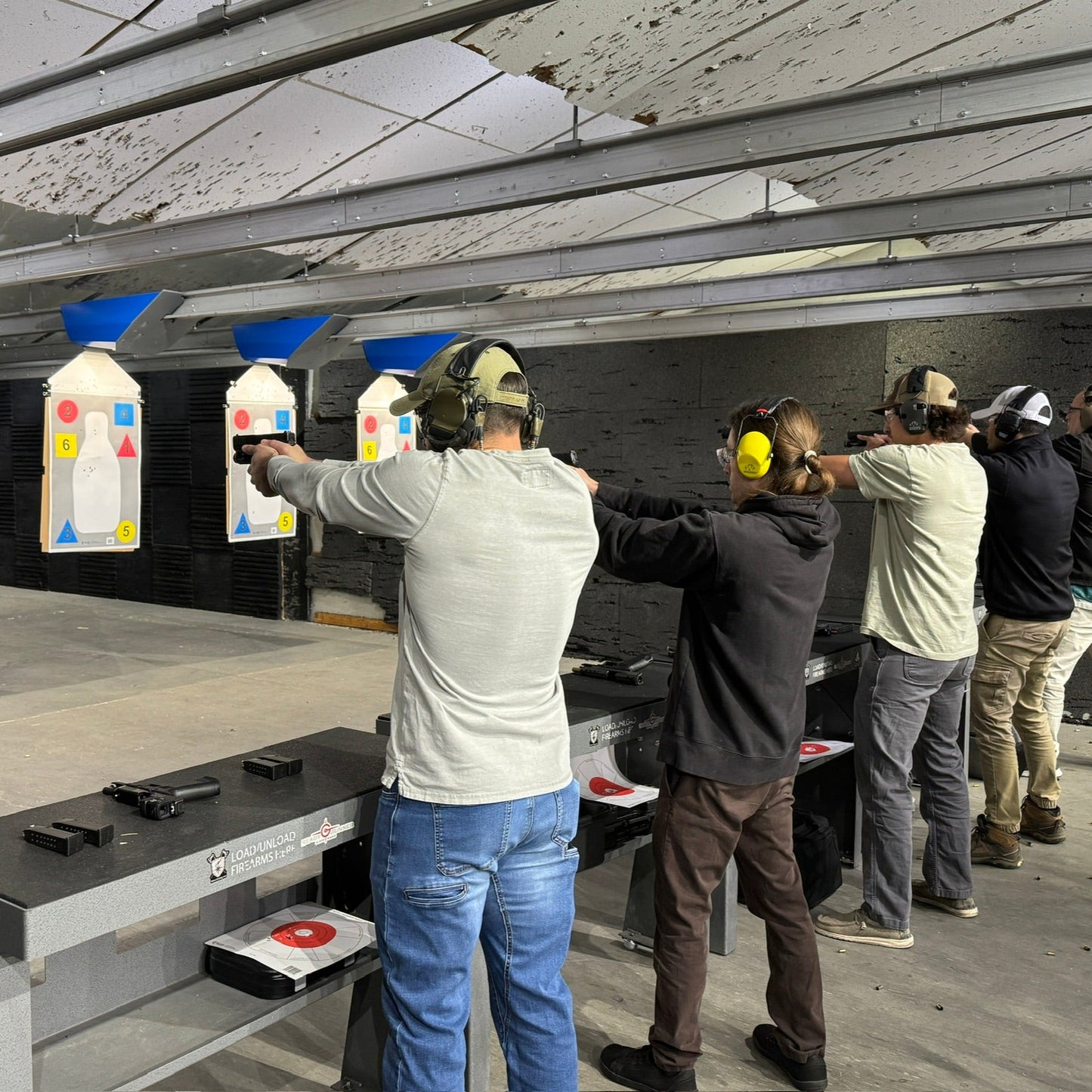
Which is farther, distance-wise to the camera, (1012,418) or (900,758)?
(1012,418)

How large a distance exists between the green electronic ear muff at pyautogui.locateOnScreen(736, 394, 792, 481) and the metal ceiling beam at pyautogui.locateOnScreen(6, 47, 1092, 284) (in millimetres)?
976

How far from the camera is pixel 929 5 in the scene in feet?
8.36

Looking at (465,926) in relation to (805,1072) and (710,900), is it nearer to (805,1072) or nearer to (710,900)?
(710,900)

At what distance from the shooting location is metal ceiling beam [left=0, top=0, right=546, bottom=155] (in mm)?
1892

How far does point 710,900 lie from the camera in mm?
1968

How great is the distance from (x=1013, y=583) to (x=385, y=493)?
7.92 ft

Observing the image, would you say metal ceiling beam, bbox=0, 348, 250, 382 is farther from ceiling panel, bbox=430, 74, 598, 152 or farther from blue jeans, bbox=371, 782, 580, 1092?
Result: blue jeans, bbox=371, 782, 580, 1092

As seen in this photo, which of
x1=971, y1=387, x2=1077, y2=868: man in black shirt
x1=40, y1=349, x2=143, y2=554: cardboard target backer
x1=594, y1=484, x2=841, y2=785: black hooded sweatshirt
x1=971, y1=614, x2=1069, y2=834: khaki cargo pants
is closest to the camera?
x1=594, y1=484, x2=841, y2=785: black hooded sweatshirt

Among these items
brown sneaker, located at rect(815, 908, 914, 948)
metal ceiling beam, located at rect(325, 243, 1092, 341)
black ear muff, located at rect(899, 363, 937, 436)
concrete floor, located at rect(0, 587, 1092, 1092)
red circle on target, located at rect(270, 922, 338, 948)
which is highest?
metal ceiling beam, located at rect(325, 243, 1092, 341)

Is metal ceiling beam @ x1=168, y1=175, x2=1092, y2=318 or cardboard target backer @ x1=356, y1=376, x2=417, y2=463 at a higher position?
metal ceiling beam @ x1=168, y1=175, x2=1092, y2=318

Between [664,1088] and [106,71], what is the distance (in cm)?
248

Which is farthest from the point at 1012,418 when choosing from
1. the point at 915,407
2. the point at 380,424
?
the point at 380,424

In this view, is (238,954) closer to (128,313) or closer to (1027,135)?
(1027,135)

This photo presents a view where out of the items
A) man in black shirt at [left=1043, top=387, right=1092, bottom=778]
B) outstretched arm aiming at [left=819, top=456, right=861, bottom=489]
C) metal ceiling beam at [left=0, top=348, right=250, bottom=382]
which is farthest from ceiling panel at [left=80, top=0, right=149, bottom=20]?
metal ceiling beam at [left=0, top=348, right=250, bottom=382]
